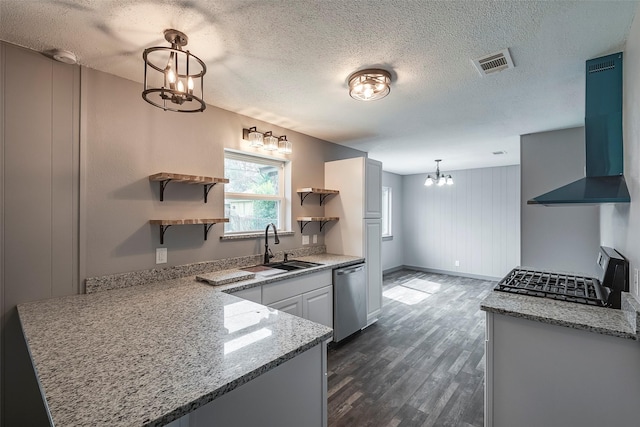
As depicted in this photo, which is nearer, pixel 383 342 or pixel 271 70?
pixel 271 70

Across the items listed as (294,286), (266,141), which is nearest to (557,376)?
(294,286)

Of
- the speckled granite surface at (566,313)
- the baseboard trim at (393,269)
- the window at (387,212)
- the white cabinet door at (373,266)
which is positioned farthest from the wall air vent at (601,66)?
the baseboard trim at (393,269)

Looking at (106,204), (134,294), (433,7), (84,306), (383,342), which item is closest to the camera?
(433,7)

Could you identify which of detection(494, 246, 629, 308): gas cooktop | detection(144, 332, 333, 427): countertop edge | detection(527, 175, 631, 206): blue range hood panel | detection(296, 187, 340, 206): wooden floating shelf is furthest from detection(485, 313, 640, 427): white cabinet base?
detection(296, 187, 340, 206): wooden floating shelf

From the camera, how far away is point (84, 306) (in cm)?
160

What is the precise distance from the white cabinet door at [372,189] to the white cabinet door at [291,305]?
4.63 feet

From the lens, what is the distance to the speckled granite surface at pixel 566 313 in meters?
1.30

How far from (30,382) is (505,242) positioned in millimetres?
6796

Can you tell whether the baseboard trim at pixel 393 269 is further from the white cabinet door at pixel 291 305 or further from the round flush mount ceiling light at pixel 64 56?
the round flush mount ceiling light at pixel 64 56

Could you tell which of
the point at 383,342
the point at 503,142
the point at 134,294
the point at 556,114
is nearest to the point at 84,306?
the point at 134,294

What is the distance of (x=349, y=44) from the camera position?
5.41 feet

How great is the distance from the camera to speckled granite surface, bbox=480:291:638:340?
130 centimetres

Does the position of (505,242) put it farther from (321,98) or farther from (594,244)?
(321,98)

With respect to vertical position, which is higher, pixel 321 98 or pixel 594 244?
pixel 321 98
